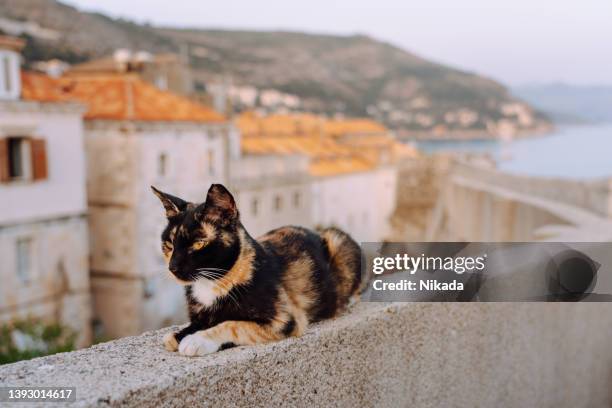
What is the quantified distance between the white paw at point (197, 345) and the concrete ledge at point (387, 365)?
4 cm

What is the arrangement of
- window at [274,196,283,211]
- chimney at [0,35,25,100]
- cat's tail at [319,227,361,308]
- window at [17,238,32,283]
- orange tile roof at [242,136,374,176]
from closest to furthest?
cat's tail at [319,227,361,308], chimney at [0,35,25,100], window at [17,238,32,283], window at [274,196,283,211], orange tile roof at [242,136,374,176]

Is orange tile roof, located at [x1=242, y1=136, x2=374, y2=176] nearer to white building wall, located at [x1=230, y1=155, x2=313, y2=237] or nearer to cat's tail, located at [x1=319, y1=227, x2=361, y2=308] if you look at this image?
white building wall, located at [x1=230, y1=155, x2=313, y2=237]

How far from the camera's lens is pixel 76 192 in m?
23.1

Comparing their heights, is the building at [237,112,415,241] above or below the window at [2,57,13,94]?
below

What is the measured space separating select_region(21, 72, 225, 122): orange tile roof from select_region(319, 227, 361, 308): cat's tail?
22.0 meters

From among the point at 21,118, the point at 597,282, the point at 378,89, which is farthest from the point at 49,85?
the point at 378,89

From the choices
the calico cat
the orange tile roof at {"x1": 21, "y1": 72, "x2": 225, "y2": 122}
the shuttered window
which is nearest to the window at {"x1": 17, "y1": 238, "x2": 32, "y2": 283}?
the shuttered window

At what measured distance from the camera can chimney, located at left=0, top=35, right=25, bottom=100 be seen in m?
20.4

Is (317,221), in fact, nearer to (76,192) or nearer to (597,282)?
(76,192)

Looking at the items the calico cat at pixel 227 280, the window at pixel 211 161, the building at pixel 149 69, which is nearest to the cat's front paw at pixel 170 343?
the calico cat at pixel 227 280

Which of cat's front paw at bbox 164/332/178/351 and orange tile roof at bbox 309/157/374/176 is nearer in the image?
cat's front paw at bbox 164/332/178/351

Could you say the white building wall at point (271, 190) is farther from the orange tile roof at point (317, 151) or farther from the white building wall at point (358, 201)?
the white building wall at point (358, 201)

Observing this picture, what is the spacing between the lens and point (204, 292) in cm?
279

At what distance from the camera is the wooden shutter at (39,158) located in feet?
69.3
